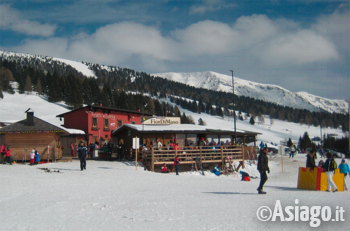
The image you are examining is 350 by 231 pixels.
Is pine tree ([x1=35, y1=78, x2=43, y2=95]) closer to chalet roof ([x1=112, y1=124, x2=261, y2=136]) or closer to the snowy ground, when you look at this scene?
chalet roof ([x1=112, y1=124, x2=261, y2=136])

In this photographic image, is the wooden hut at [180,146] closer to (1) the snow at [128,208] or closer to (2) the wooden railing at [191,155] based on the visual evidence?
(2) the wooden railing at [191,155]

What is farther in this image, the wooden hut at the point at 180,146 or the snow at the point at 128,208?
the wooden hut at the point at 180,146

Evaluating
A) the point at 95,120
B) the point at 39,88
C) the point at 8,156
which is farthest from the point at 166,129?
the point at 39,88

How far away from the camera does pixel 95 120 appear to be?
140 ft

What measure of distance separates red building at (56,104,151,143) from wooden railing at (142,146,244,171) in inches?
690

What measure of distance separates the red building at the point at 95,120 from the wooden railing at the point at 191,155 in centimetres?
1753

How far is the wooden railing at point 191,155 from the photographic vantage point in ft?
81.2

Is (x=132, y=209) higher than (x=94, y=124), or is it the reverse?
(x=94, y=124)

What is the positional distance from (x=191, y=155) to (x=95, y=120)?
20.2 meters

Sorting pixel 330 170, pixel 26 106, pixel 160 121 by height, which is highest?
pixel 26 106

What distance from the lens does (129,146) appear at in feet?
95.9

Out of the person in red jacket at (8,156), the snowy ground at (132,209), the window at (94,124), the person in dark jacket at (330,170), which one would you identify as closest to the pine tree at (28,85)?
the window at (94,124)

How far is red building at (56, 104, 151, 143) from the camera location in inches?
1645

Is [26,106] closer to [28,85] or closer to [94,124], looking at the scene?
[28,85]
